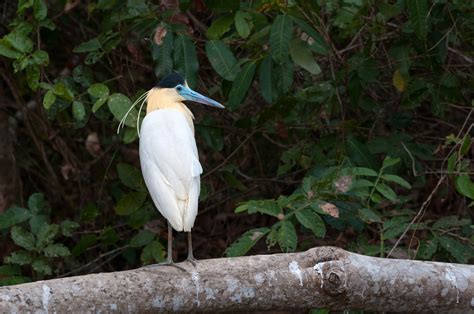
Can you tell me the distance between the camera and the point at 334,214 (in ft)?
13.6

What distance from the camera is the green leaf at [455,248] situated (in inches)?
169

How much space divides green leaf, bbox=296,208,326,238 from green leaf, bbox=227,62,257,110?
2.07 ft


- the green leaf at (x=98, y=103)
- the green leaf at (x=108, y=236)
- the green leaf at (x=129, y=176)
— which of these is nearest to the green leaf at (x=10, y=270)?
the green leaf at (x=108, y=236)

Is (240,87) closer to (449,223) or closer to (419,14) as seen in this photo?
(419,14)

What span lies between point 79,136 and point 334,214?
2631 millimetres

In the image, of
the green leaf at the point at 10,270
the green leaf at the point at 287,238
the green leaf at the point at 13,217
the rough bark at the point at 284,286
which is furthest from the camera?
the green leaf at the point at 13,217

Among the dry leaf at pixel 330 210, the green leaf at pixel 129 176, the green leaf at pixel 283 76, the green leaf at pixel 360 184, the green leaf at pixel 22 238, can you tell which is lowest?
the green leaf at pixel 22 238

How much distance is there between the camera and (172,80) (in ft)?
14.1

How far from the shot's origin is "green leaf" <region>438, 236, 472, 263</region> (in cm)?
430

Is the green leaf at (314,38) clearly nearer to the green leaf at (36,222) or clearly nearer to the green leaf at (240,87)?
the green leaf at (240,87)

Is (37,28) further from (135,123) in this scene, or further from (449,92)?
(449,92)

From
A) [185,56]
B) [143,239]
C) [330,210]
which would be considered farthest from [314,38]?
[143,239]

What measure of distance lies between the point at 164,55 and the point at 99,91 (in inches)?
12.9

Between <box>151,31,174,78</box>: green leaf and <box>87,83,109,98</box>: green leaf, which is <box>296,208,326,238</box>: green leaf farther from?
<box>87,83,109,98</box>: green leaf
